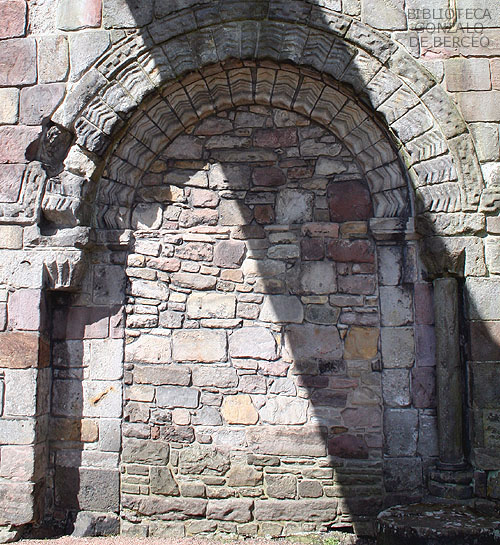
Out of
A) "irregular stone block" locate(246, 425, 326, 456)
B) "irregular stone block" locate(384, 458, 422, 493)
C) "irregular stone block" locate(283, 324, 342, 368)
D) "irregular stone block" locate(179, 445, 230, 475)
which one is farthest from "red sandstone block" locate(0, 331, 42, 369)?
"irregular stone block" locate(384, 458, 422, 493)

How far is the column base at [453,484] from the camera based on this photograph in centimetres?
353

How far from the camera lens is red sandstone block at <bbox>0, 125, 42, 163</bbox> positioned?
3910mm

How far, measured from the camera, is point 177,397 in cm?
398

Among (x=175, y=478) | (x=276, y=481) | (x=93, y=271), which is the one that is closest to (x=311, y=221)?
(x=93, y=271)

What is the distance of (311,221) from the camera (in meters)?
4.07

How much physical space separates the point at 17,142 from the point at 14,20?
1.03 meters

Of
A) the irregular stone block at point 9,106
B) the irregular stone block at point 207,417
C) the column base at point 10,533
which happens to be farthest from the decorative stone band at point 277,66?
the column base at point 10,533

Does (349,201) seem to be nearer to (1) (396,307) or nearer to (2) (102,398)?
(1) (396,307)

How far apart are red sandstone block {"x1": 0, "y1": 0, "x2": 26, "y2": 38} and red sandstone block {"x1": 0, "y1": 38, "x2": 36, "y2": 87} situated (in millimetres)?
66

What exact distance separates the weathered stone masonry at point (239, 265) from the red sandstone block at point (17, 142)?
2 cm

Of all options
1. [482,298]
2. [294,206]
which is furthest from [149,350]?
[482,298]

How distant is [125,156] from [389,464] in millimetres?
3195

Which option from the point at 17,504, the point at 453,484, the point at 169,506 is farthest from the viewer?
the point at 169,506

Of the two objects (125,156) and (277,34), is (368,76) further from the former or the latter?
(125,156)
